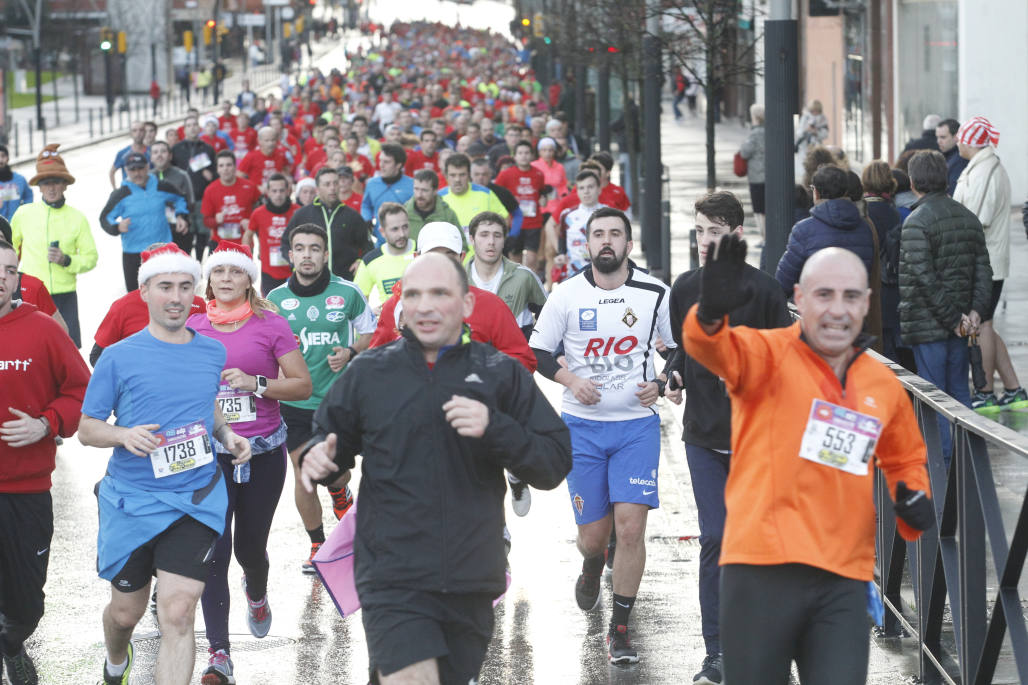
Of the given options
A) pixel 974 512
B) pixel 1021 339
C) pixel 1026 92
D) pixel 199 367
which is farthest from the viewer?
pixel 1026 92

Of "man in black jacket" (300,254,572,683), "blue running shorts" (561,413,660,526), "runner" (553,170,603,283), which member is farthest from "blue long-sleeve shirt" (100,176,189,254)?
"man in black jacket" (300,254,572,683)

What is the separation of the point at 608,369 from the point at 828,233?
6.94 feet

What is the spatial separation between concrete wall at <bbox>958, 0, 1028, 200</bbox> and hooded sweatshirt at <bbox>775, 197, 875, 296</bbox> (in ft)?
52.5

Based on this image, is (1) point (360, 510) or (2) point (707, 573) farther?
(2) point (707, 573)

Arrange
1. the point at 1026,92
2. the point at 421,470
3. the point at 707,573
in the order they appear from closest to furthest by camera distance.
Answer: the point at 421,470
the point at 707,573
the point at 1026,92

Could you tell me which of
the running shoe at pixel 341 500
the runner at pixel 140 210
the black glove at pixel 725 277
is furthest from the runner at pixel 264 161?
the black glove at pixel 725 277

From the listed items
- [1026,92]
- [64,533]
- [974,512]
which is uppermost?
[1026,92]

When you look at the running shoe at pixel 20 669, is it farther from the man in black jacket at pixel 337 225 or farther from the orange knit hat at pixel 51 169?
the orange knit hat at pixel 51 169

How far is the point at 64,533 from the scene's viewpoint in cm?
975

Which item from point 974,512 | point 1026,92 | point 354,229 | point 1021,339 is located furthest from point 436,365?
point 1026,92

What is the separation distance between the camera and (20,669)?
697 centimetres

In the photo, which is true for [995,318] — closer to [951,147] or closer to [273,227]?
[951,147]

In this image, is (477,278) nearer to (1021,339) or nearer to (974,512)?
(974,512)

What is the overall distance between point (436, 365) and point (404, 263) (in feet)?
17.7
